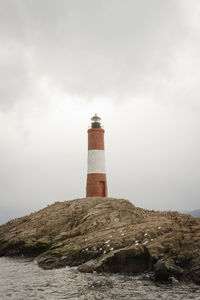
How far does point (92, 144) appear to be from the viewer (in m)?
40.4

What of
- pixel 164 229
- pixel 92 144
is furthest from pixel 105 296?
pixel 92 144

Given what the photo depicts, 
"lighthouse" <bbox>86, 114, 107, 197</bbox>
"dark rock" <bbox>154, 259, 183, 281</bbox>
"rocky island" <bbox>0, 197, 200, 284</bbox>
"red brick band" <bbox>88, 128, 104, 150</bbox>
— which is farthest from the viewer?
"red brick band" <bbox>88, 128, 104, 150</bbox>

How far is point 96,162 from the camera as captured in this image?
3972 centimetres

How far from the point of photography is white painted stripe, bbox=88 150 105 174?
39.7m

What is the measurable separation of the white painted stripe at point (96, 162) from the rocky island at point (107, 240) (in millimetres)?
7209

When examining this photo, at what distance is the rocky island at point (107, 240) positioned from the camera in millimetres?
16156

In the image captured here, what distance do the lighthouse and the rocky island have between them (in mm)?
6053

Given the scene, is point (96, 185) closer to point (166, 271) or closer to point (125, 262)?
point (125, 262)

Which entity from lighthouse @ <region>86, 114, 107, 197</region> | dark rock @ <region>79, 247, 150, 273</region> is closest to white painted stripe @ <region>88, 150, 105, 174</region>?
lighthouse @ <region>86, 114, 107, 197</region>

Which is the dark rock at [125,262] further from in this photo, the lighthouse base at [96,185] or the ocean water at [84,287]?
the lighthouse base at [96,185]

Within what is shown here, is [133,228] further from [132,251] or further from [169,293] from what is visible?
[169,293]

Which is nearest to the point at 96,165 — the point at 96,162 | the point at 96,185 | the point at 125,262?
the point at 96,162

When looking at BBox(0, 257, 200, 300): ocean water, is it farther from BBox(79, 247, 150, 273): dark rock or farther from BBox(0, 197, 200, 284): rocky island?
BBox(0, 197, 200, 284): rocky island

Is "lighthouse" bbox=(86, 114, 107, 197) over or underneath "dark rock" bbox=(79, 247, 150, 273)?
over
